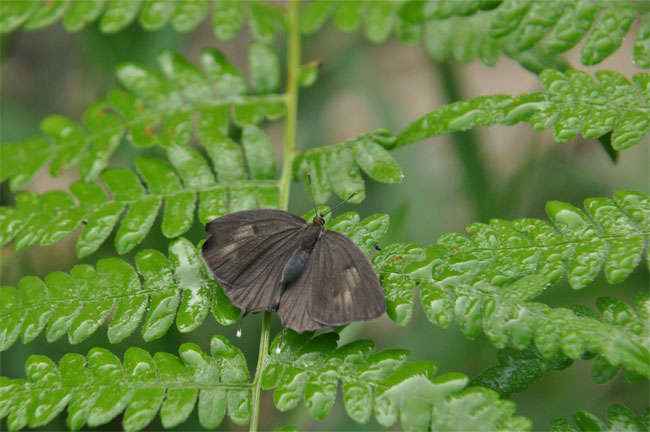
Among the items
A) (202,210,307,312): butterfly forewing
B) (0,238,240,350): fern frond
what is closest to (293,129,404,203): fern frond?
(202,210,307,312): butterfly forewing

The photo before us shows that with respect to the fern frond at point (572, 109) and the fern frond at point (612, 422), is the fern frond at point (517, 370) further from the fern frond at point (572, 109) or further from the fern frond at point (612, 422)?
the fern frond at point (572, 109)

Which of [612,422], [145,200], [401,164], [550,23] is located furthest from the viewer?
[401,164]

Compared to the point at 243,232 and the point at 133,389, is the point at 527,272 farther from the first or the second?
the point at 133,389

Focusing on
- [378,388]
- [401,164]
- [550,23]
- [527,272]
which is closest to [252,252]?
[378,388]

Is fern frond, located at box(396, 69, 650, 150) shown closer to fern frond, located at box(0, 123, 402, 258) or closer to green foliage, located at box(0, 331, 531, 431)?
fern frond, located at box(0, 123, 402, 258)

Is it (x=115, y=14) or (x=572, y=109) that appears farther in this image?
(x=115, y=14)

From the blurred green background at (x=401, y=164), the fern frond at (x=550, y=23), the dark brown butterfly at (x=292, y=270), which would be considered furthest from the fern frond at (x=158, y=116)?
the fern frond at (x=550, y=23)

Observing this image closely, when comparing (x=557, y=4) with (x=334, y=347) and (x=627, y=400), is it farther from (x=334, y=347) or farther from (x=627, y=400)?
(x=627, y=400)

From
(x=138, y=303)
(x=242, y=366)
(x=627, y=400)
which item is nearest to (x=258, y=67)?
(x=138, y=303)
